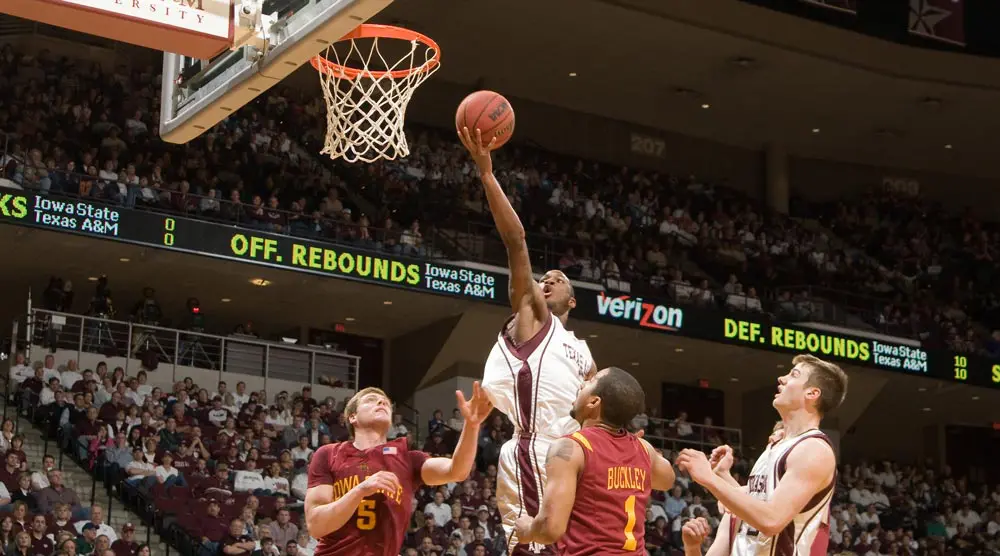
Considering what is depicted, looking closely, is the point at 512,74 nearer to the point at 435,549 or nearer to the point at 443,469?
the point at 435,549

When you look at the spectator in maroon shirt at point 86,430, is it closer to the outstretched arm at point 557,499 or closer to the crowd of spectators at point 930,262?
the outstretched arm at point 557,499

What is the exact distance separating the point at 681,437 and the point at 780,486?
19.2 metres

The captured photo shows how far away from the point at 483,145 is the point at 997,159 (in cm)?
2738

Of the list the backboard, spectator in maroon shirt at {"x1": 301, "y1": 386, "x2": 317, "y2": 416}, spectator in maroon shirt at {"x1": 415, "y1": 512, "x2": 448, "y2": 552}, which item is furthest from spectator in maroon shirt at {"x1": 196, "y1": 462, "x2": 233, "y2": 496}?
the backboard

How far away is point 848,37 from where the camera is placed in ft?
86.7

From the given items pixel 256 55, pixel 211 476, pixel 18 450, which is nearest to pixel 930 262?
pixel 211 476

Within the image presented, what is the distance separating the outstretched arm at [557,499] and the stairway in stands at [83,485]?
428 inches

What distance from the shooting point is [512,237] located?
6.27m

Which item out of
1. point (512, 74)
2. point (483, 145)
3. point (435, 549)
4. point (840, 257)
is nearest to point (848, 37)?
point (840, 257)

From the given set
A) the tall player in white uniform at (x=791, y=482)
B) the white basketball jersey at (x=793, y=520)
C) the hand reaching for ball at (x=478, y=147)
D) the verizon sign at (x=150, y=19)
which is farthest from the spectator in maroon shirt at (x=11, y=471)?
the white basketball jersey at (x=793, y=520)

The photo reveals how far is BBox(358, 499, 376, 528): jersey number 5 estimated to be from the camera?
20.4ft

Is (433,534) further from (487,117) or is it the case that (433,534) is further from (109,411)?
(487,117)

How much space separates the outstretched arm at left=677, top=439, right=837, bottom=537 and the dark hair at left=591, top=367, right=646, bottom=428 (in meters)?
0.24

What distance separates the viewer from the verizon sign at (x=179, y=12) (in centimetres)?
675
